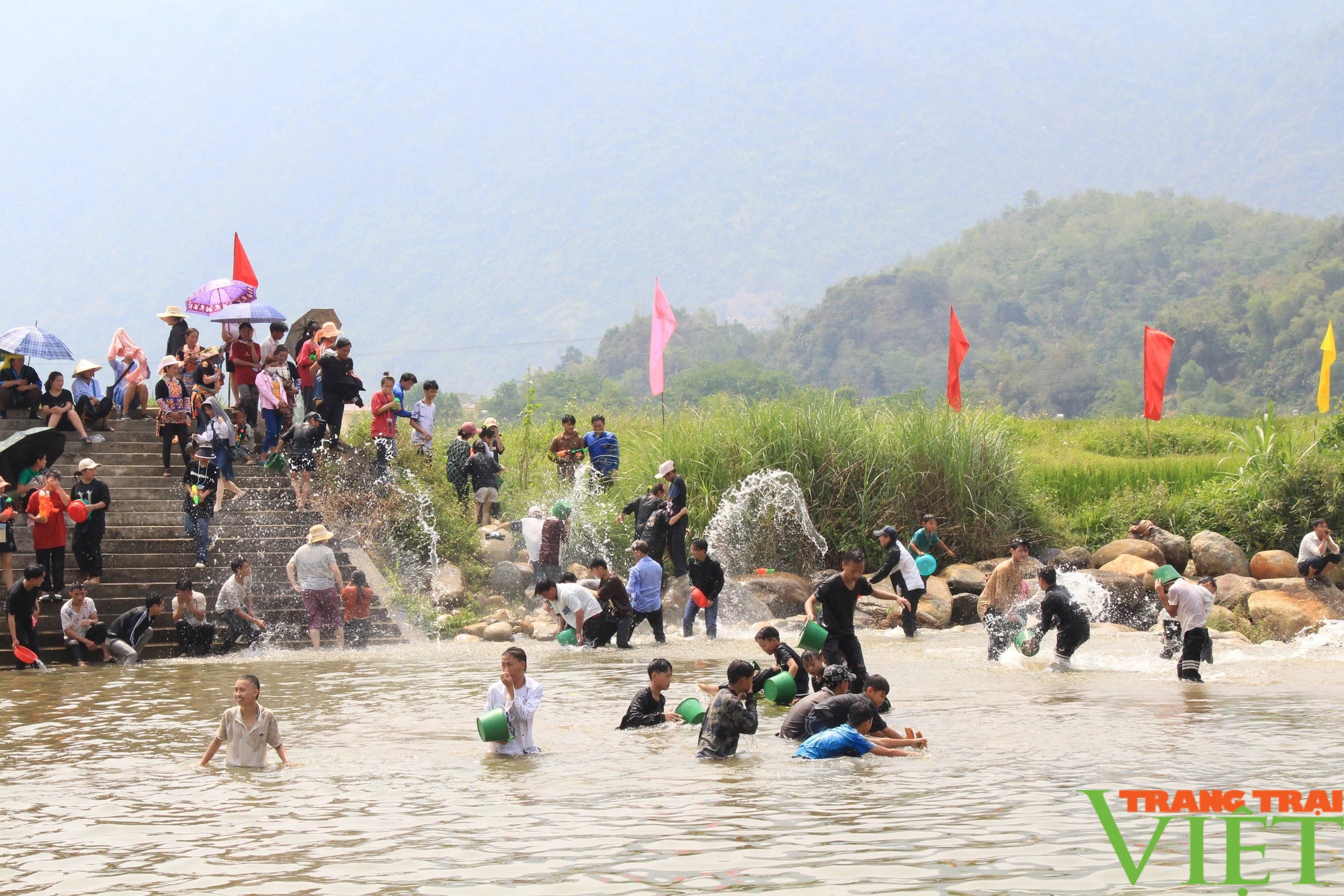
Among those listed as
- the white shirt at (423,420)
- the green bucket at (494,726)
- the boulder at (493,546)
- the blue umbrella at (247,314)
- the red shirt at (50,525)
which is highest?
the blue umbrella at (247,314)

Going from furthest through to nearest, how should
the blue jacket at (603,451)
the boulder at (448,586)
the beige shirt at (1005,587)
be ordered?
1. the blue jacket at (603,451)
2. the boulder at (448,586)
3. the beige shirt at (1005,587)

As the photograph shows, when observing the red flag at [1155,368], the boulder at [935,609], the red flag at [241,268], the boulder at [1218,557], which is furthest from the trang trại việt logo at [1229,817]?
the red flag at [241,268]

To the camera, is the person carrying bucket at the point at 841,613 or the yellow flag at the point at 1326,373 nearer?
the person carrying bucket at the point at 841,613

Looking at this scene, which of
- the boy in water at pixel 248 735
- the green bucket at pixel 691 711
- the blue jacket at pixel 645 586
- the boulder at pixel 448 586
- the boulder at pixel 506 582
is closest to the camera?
the boy in water at pixel 248 735

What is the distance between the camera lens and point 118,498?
20.1 m

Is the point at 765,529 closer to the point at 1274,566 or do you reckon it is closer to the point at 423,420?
the point at 423,420

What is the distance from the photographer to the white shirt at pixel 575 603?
18359mm

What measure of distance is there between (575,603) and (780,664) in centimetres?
618

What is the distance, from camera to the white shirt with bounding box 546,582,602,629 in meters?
18.4

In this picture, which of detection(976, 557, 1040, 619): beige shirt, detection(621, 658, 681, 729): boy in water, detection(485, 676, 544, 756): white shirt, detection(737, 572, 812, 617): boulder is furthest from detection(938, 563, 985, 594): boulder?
detection(485, 676, 544, 756): white shirt

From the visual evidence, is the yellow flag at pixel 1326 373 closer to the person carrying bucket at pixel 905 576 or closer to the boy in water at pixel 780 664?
the person carrying bucket at pixel 905 576

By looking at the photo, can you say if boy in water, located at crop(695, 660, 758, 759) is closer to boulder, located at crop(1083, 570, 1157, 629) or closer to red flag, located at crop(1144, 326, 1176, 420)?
boulder, located at crop(1083, 570, 1157, 629)

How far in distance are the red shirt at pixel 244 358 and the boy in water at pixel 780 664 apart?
12287 mm

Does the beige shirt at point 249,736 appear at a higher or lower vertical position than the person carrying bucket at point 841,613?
lower
